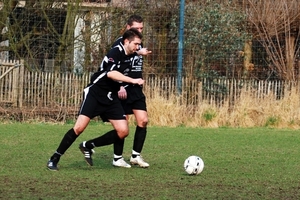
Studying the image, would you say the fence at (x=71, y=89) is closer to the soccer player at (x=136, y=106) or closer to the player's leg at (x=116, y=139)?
the soccer player at (x=136, y=106)

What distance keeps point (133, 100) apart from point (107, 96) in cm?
76

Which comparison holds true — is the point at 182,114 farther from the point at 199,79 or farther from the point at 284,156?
the point at 284,156

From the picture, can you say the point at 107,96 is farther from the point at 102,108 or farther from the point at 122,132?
the point at 122,132

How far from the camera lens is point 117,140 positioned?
357 inches

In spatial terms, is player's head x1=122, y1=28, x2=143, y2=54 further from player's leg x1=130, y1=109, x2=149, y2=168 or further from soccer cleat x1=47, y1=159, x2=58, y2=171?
soccer cleat x1=47, y1=159, x2=58, y2=171

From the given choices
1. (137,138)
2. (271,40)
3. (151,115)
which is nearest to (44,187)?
(137,138)

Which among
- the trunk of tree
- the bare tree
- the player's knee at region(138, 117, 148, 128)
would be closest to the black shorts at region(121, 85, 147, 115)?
the player's knee at region(138, 117, 148, 128)

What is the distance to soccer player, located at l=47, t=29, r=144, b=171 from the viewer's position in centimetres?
863

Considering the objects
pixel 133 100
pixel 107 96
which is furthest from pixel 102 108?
pixel 133 100

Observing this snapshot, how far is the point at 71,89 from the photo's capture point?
1678 centimetres

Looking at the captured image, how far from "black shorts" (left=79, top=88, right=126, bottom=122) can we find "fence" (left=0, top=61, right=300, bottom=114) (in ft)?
24.8

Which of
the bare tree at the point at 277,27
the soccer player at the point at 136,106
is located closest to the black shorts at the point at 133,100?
the soccer player at the point at 136,106

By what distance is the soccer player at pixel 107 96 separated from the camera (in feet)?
28.3

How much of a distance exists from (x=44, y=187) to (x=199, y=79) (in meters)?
10.2
